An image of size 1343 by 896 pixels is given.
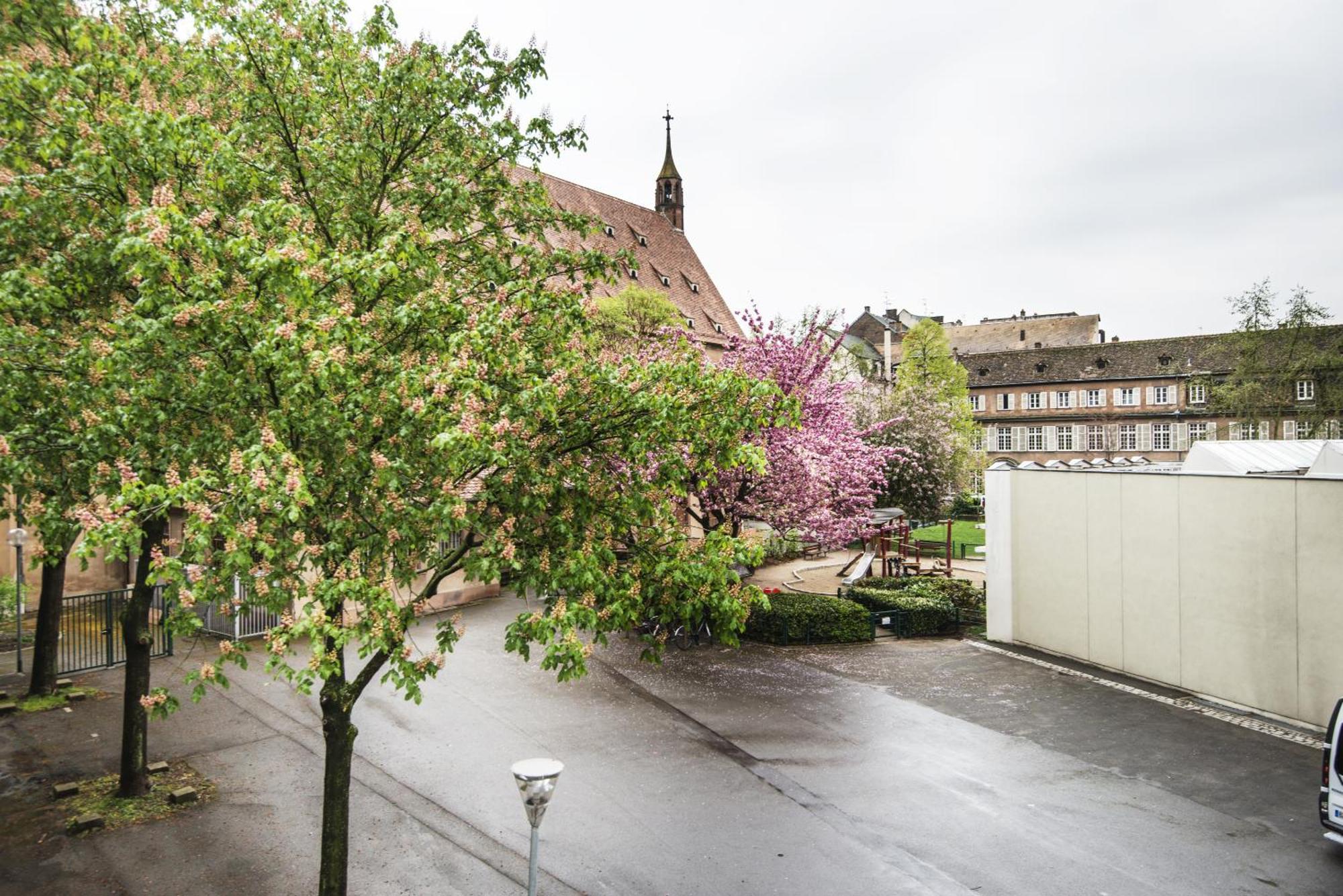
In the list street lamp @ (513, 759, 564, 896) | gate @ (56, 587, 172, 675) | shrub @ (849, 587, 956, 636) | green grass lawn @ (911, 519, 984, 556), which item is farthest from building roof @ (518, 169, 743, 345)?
street lamp @ (513, 759, 564, 896)

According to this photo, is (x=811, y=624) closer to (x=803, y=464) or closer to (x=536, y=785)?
(x=803, y=464)

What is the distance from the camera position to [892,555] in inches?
1149

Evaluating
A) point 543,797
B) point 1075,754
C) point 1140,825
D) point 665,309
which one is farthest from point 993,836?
point 665,309

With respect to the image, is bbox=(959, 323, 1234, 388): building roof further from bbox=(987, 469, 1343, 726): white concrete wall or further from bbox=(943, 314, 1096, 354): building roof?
bbox=(987, 469, 1343, 726): white concrete wall

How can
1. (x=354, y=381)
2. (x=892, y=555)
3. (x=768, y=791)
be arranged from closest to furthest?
1. (x=354, y=381)
2. (x=768, y=791)
3. (x=892, y=555)

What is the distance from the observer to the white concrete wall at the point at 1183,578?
13039 mm

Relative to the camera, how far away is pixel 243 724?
1266 cm

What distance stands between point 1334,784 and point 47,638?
18130 mm

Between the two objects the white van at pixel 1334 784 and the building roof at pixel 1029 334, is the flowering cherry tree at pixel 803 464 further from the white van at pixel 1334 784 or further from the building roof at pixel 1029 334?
the building roof at pixel 1029 334

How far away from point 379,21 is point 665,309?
2241cm

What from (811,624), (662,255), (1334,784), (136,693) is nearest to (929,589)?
(811,624)

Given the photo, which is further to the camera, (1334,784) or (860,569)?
(860,569)

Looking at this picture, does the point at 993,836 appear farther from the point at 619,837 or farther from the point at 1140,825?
the point at 619,837

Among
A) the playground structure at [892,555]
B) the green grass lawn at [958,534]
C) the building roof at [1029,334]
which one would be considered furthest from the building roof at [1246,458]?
the building roof at [1029,334]
